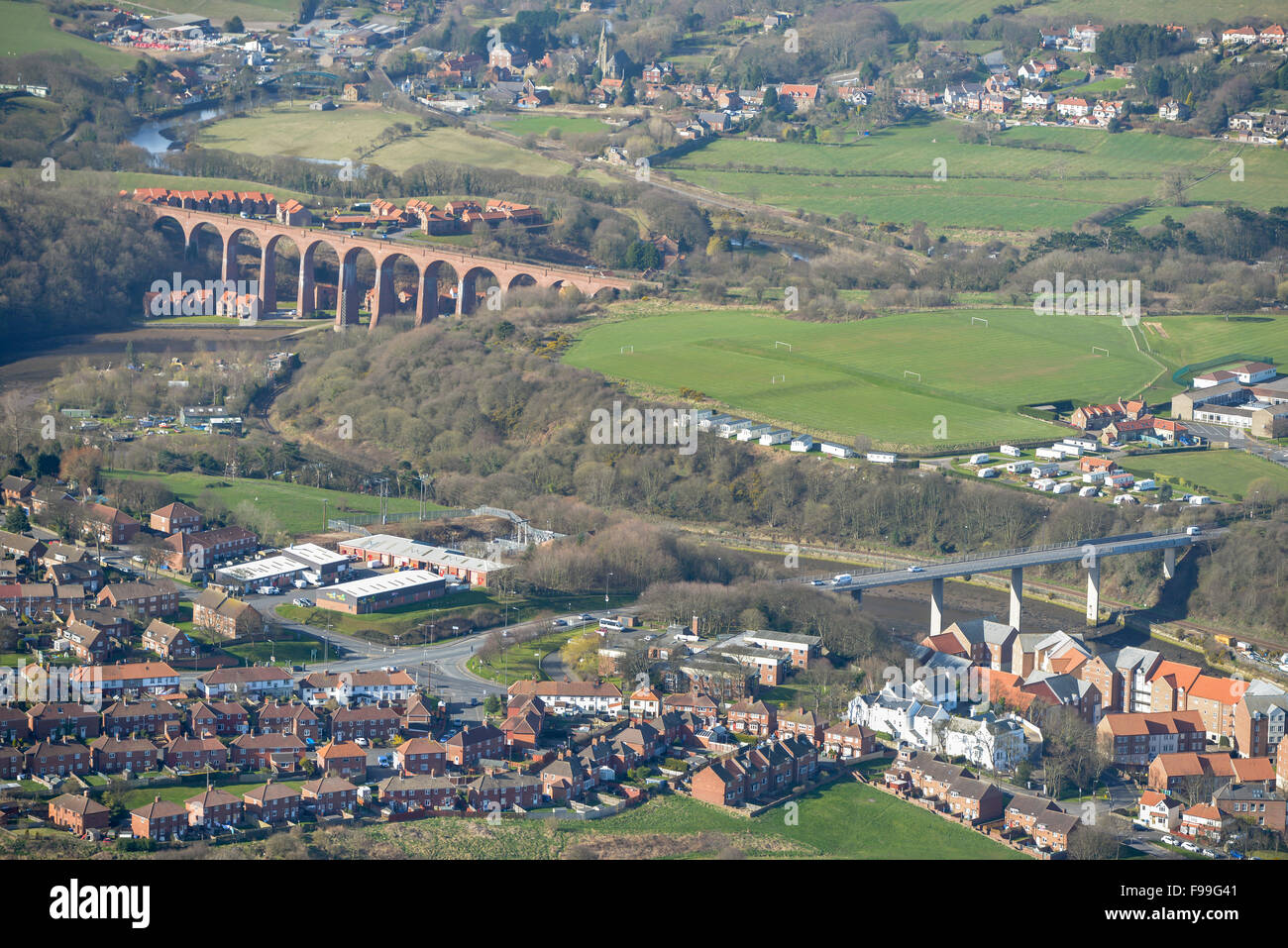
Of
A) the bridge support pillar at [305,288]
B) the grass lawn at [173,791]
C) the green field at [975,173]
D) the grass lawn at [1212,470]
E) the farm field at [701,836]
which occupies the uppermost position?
the green field at [975,173]

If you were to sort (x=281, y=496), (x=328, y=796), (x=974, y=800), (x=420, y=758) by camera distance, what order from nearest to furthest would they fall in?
1. (x=328, y=796)
2. (x=974, y=800)
3. (x=420, y=758)
4. (x=281, y=496)

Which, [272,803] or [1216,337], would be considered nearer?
[272,803]

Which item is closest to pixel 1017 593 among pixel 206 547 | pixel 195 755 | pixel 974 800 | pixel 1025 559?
pixel 1025 559

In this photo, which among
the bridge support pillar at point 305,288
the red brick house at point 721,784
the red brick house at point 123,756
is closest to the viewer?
the red brick house at point 721,784

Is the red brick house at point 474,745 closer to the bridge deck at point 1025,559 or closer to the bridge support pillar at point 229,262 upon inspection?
the bridge deck at point 1025,559

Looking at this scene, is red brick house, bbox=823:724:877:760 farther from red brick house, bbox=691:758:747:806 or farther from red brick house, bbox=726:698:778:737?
red brick house, bbox=691:758:747:806

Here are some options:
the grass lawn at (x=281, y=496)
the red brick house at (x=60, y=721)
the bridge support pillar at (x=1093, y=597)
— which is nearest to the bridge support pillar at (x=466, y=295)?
the grass lawn at (x=281, y=496)

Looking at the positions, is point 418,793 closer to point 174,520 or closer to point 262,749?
point 262,749
